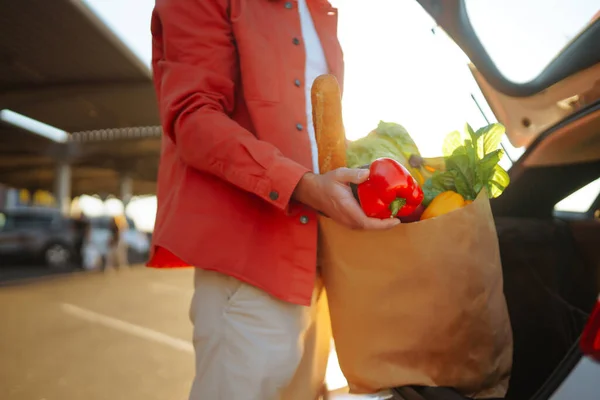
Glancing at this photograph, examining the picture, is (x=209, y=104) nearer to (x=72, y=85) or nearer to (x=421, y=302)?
Result: (x=421, y=302)

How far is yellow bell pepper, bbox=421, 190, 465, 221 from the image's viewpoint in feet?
3.45

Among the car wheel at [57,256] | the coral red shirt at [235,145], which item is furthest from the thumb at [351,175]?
the car wheel at [57,256]

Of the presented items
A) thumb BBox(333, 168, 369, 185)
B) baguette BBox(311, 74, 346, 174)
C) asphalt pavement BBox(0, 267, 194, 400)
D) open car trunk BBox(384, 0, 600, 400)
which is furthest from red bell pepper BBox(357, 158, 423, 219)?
asphalt pavement BBox(0, 267, 194, 400)

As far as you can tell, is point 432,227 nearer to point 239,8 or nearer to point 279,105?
point 279,105

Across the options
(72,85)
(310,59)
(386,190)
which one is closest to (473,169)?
(386,190)

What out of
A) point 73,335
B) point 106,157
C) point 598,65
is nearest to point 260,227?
point 598,65

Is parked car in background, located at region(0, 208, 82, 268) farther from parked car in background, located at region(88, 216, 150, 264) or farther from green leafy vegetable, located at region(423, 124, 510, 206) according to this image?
green leafy vegetable, located at region(423, 124, 510, 206)

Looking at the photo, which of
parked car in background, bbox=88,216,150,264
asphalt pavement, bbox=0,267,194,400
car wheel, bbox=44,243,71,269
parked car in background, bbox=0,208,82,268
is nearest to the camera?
asphalt pavement, bbox=0,267,194,400

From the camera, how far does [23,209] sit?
13250mm

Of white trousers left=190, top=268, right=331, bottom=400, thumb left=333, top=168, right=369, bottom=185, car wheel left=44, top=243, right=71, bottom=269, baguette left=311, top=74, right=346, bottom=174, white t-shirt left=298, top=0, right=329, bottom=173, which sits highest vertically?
white t-shirt left=298, top=0, right=329, bottom=173

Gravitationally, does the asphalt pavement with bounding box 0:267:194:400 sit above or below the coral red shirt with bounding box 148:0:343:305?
below

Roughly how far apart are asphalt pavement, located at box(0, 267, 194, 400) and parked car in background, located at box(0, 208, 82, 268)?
4.60 meters

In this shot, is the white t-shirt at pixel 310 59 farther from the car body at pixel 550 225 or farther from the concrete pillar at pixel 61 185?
the concrete pillar at pixel 61 185

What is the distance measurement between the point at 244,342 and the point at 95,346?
4.05m
